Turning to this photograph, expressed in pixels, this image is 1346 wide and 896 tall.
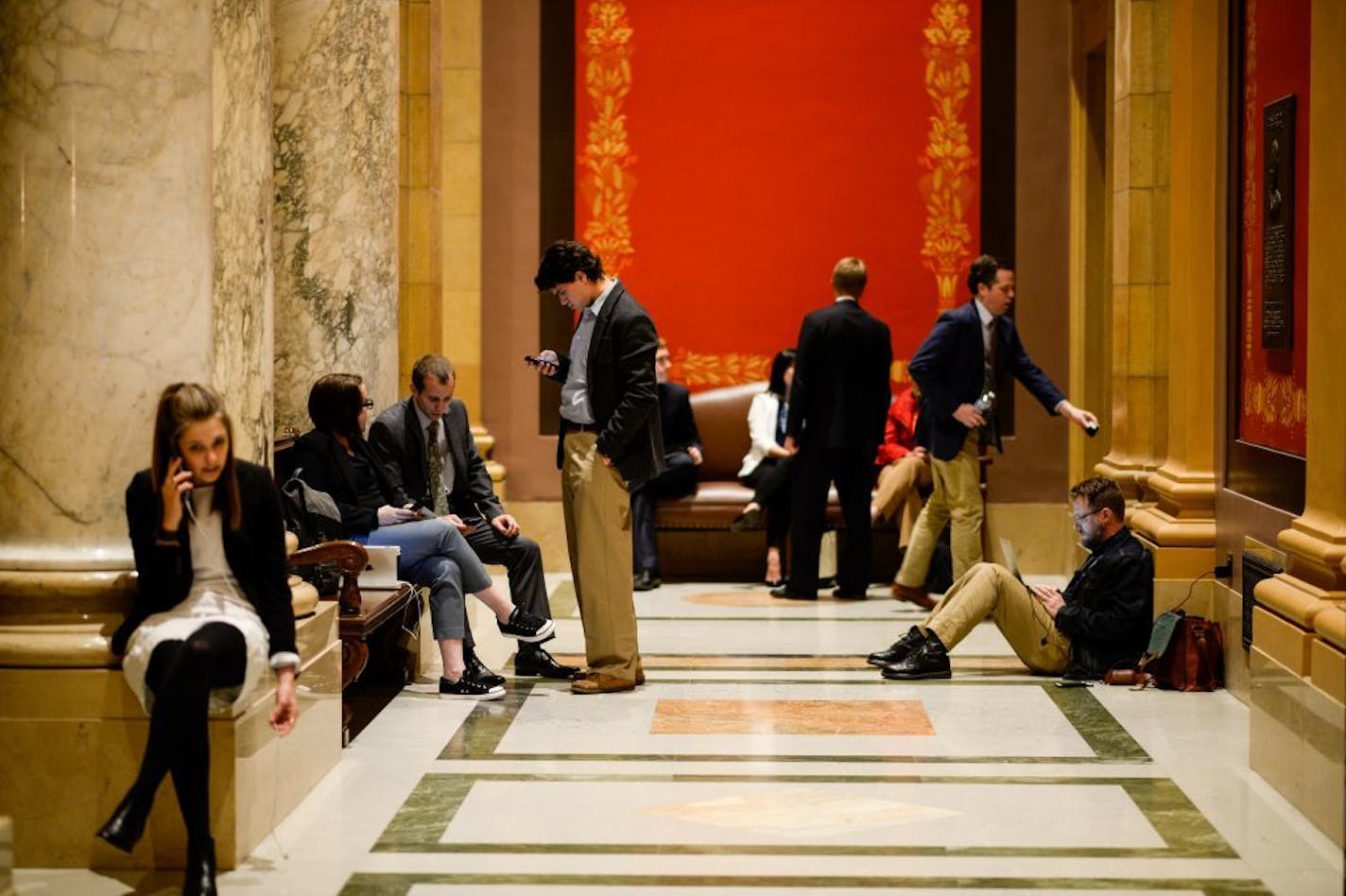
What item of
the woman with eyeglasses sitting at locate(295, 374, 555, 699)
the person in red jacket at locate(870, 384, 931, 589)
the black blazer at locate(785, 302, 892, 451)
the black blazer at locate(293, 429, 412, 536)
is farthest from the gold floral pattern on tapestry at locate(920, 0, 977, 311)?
the black blazer at locate(293, 429, 412, 536)

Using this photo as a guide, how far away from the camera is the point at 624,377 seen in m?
6.99

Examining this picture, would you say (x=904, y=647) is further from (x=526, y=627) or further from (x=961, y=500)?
(x=961, y=500)

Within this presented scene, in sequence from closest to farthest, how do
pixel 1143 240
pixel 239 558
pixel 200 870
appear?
pixel 200 870, pixel 239 558, pixel 1143 240

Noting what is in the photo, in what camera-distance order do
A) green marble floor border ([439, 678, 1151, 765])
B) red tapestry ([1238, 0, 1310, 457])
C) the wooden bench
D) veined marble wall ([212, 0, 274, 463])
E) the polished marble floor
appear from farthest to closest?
red tapestry ([1238, 0, 1310, 457]) → the wooden bench → green marble floor border ([439, 678, 1151, 765]) → veined marble wall ([212, 0, 274, 463]) → the polished marble floor

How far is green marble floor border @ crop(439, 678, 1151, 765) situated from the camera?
6.02 m

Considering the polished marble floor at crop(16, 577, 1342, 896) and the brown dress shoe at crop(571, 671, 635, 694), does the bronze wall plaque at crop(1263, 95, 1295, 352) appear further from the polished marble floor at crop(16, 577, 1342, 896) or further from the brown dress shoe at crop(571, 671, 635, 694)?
the brown dress shoe at crop(571, 671, 635, 694)

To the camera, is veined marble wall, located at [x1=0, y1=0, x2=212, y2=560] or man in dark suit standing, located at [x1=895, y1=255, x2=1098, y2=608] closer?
veined marble wall, located at [x1=0, y1=0, x2=212, y2=560]

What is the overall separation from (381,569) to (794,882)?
9.12 feet

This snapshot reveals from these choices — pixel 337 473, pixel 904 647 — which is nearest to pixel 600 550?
pixel 337 473

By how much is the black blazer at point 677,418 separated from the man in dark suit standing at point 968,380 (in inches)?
61.7

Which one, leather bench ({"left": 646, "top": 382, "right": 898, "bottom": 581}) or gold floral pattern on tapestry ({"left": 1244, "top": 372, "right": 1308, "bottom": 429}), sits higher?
gold floral pattern on tapestry ({"left": 1244, "top": 372, "right": 1308, "bottom": 429})

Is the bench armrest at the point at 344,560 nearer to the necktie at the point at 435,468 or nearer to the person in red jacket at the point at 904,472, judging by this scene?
the necktie at the point at 435,468

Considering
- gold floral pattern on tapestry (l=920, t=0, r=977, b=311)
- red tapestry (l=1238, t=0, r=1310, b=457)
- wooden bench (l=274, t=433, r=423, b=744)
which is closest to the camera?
wooden bench (l=274, t=433, r=423, b=744)

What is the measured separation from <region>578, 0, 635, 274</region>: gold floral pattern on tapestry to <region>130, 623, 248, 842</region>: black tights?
688cm
